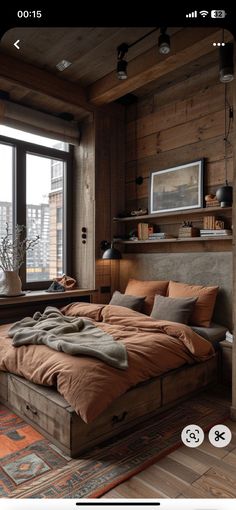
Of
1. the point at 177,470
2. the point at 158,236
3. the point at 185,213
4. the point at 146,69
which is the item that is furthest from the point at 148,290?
the point at 146,69

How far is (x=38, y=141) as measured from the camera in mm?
3215

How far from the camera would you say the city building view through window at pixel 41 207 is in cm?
299

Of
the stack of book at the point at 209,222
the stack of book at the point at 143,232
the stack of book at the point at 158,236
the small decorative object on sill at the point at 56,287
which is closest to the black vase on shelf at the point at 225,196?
the stack of book at the point at 209,222

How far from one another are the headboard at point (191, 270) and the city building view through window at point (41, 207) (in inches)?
30.9

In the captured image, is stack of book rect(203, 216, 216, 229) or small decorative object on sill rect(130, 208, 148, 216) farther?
small decorative object on sill rect(130, 208, 148, 216)

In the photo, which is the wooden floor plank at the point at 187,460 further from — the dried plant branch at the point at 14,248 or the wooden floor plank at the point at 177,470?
the dried plant branch at the point at 14,248

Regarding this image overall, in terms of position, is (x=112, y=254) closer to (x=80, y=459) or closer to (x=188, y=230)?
(x=188, y=230)

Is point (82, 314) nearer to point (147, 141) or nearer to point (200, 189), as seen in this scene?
point (200, 189)

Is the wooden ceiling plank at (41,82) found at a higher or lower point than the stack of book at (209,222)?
higher

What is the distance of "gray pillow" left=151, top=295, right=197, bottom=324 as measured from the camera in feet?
7.61

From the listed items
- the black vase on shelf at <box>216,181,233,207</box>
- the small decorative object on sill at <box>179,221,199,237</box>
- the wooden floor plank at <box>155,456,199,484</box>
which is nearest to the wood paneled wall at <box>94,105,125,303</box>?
the small decorative object on sill at <box>179,221,199,237</box>

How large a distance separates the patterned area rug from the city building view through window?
1739 mm
